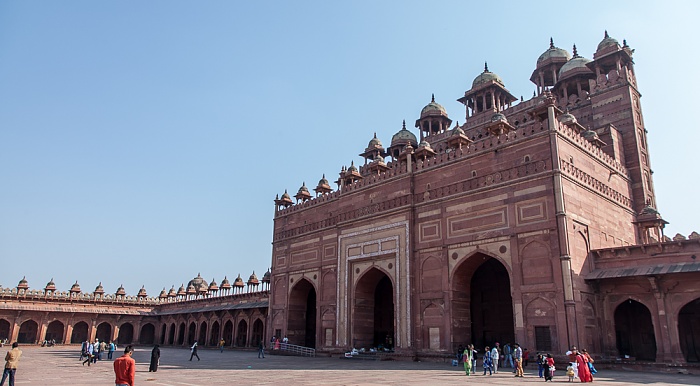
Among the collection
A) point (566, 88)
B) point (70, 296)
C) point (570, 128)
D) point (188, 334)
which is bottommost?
point (188, 334)

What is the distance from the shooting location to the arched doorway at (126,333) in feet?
158

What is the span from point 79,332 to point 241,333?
58.4 ft

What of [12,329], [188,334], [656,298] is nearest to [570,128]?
[656,298]

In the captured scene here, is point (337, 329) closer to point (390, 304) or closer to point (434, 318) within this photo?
point (390, 304)

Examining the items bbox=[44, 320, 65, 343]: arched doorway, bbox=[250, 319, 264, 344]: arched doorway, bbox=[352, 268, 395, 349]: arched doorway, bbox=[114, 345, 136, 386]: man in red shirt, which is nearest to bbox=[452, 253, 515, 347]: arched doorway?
bbox=[352, 268, 395, 349]: arched doorway

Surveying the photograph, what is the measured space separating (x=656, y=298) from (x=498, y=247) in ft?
16.9

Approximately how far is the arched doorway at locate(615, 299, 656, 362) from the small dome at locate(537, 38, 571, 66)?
1651 cm

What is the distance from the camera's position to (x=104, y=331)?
156ft

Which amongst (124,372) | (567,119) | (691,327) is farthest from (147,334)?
(124,372)

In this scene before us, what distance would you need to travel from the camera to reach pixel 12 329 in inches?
1590

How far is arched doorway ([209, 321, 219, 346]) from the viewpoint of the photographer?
39856 millimetres

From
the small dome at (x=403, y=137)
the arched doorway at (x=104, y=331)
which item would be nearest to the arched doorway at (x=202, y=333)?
the arched doorway at (x=104, y=331)

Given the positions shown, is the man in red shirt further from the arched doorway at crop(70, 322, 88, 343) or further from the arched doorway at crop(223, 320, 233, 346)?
the arched doorway at crop(70, 322, 88, 343)

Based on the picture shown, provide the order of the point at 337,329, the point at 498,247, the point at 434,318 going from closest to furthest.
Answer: the point at 498,247 < the point at 434,318 < the point at 337,329
